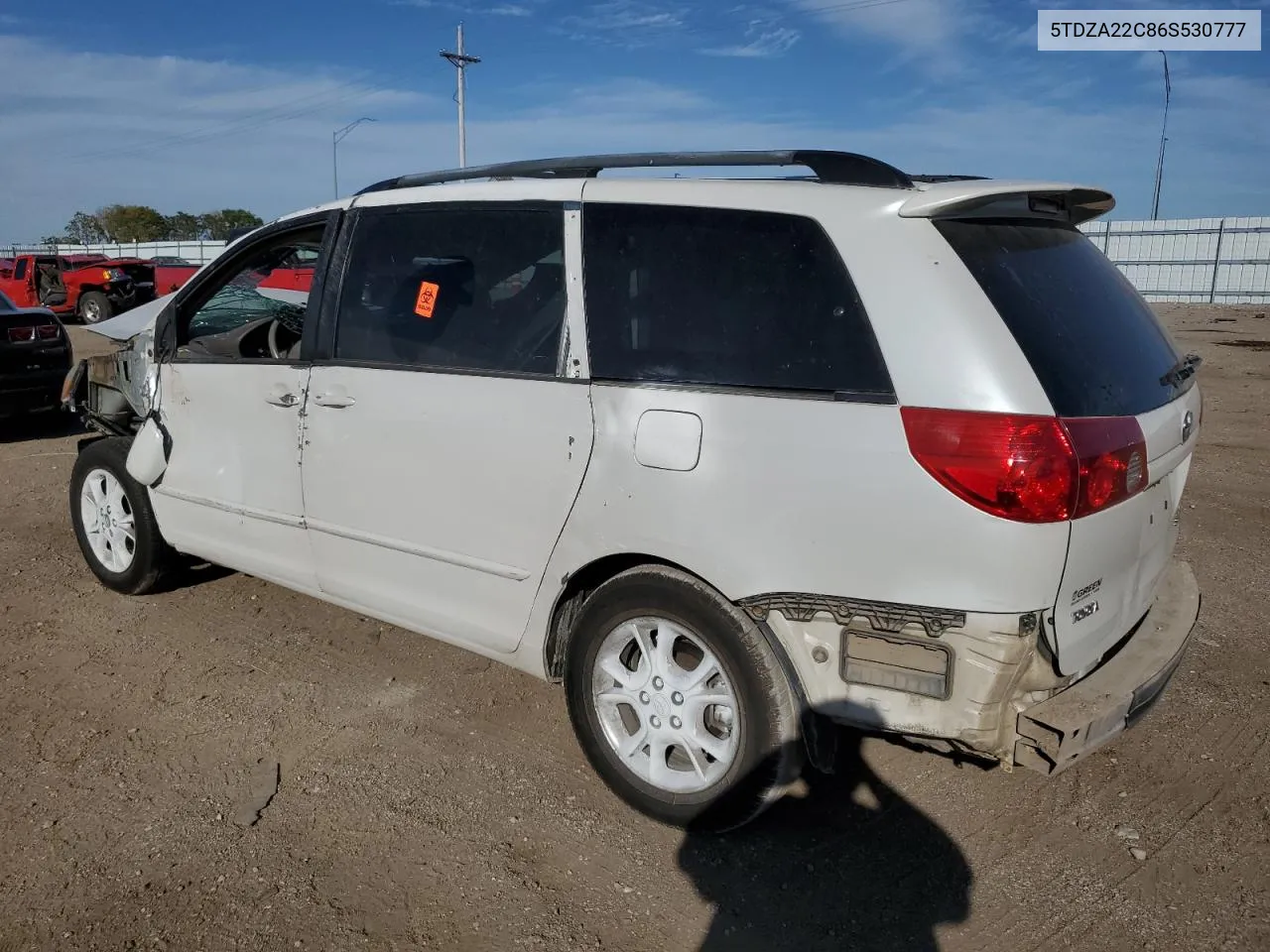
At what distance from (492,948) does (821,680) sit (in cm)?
110

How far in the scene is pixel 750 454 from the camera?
2.64 metres

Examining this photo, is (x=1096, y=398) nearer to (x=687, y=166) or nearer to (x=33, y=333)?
(x=687, y=166)

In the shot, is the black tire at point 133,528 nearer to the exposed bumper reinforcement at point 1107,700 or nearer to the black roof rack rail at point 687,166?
the black roof rack rail at point 687,166

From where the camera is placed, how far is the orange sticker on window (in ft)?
11.4

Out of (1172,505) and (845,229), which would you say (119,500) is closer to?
(845,229)

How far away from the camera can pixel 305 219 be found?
156 inches

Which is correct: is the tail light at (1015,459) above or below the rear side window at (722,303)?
below

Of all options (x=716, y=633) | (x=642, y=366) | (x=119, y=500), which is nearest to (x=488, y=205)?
(x=642, y=366)

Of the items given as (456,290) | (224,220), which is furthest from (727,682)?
(224,220)

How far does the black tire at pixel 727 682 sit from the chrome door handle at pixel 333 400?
1209 millimetres

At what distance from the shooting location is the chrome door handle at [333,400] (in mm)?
3588

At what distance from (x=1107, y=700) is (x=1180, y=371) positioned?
1153 mm

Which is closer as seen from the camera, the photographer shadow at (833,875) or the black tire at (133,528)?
the photographer shadow at (833,875)

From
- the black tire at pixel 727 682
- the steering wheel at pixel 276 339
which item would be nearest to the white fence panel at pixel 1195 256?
the steering wheel at pixel 276 339
